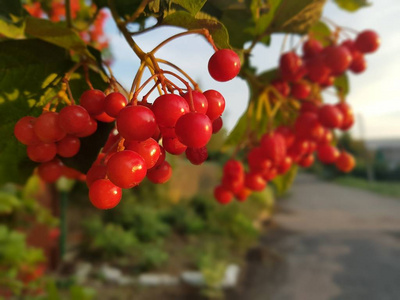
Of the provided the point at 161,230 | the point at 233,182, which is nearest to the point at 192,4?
the point at 233,182

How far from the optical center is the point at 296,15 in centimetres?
63

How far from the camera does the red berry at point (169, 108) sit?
349mm

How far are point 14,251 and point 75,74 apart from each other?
4.65 ft

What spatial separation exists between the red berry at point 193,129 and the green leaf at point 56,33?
223 millimetres

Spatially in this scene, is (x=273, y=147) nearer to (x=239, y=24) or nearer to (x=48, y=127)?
(x=239, y=24)

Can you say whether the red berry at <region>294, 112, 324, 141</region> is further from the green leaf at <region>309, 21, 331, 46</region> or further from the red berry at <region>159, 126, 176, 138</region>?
the red berry at <region>159, 126, 176, 138</region>

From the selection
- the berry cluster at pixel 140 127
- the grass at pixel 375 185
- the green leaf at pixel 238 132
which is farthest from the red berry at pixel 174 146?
the grass at pixel 375 185

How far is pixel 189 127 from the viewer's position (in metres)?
0.34

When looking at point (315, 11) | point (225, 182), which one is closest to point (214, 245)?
point (225, 182)

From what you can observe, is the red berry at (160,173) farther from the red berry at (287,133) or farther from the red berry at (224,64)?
the red berry at (287,133)

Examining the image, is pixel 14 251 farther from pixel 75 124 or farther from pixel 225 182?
pixel 75 124

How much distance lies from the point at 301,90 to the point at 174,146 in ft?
2.01

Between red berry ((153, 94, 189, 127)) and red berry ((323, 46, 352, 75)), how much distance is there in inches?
22.6

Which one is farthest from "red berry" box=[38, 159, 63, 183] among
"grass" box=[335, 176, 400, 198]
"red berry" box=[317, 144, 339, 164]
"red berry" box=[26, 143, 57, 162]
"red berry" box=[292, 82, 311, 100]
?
"grass" box=[335, 176, 400, 198]
